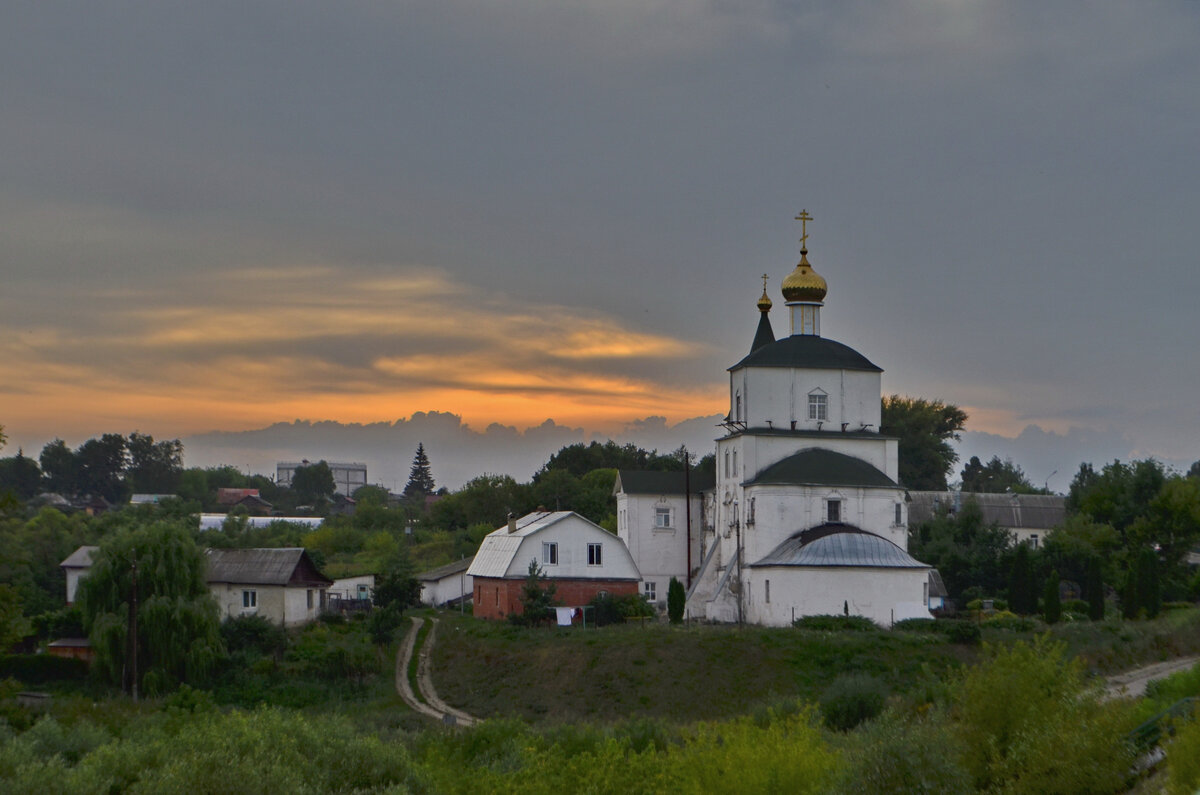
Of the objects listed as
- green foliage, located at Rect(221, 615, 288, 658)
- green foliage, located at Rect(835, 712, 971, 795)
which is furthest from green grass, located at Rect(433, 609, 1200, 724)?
green foliage, located at Rect(835, 712, 971, 795)

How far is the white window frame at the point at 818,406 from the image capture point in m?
50.2

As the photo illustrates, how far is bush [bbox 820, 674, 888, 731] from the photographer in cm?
2922

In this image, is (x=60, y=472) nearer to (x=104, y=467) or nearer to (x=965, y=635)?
(x=104, y=467)

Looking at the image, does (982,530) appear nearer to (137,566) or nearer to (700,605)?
(700,605)

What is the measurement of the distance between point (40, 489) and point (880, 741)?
470 ft

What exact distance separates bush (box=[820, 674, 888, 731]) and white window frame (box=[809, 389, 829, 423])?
20.6 meters

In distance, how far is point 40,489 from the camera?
145375mm

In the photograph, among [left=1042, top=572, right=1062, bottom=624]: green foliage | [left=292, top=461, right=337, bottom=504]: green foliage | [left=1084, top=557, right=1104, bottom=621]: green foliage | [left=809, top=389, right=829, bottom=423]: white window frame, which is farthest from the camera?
[left=292, top=461, right=337, bottom=504]: green foliage

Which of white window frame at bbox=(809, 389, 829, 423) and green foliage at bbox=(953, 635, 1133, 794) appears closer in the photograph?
green foliage at bbox=(953, 635, 1133, 794)

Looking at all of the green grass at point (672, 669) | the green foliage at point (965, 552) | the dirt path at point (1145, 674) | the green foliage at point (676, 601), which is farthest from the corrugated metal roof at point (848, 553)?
the dirt path at point (1145, 674)

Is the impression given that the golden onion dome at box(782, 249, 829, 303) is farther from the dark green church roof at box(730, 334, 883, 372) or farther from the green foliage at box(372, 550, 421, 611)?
the green foliage at box(372, 550, 421, 611)

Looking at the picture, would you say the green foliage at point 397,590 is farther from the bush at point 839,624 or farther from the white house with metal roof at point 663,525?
the bush at point 839,624

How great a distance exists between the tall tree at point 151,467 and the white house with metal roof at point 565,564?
111 metres

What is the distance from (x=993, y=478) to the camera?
116 meters
